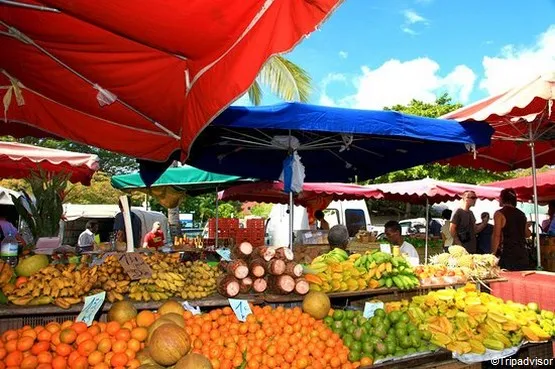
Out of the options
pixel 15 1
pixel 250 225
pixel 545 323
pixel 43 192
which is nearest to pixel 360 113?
pixel 545 323

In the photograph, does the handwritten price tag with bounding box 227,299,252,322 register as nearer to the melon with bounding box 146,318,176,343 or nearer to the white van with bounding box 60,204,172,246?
the melon with bounding box 146,318,176,343

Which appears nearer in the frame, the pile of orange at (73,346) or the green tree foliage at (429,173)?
the pile of orange at (73,346)

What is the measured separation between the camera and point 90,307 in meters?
3.21

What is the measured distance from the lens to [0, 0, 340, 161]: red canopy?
2.00 meters

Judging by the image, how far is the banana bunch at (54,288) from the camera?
126 inches

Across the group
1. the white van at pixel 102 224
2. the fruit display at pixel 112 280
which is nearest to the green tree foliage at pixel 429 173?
the white van at pixel 102 224

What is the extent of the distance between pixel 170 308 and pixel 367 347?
1.66 meters

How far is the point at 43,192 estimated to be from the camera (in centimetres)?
447

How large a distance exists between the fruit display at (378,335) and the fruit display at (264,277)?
1.55 ft

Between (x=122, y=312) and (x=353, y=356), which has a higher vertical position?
(x=122, y=312)

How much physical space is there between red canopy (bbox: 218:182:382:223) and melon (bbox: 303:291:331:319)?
596 centimetres

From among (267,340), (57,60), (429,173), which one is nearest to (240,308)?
(267,340)

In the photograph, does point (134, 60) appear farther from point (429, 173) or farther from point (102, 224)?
point (429, 173)

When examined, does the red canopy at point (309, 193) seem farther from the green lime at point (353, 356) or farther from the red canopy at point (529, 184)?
the green lime at point (353, 356)
